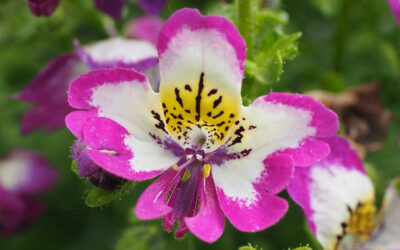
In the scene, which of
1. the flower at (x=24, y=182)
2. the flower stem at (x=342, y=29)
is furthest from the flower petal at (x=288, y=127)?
the flower at (x=24, y=182)

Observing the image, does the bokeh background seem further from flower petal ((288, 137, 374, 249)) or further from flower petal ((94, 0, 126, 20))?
flower petal ((288, 137, 374, 249))

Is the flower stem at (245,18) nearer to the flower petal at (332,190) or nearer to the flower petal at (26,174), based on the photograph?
the flower petal at (332,190)

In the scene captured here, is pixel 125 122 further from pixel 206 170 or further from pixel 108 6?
pixel 108 6

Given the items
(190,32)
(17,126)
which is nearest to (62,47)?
(17,126)

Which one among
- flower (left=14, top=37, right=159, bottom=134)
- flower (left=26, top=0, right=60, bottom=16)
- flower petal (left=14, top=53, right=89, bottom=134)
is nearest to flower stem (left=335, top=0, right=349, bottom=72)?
flower (left=14, top=37, right=159, bottom=134)

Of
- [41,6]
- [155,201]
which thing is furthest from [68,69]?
[155,201]

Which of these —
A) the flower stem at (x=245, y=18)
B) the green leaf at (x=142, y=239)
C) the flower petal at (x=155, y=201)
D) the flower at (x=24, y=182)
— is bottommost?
the flower at (x=24, y=182)
